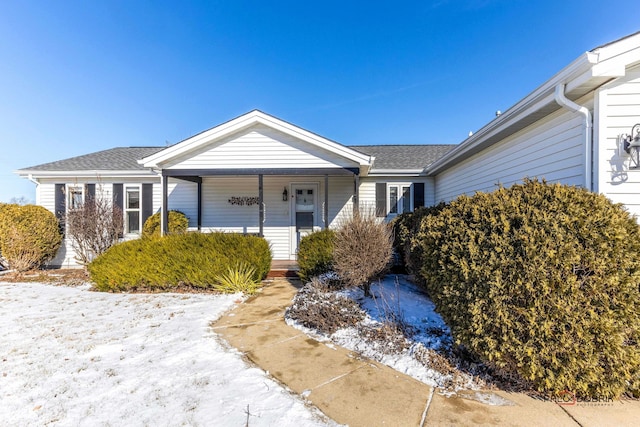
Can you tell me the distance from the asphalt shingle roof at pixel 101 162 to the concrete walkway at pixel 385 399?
8.45 meters

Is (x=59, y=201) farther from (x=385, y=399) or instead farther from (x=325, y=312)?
(x=385, y=399)

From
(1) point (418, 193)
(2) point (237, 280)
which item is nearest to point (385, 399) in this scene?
(2) point (237, 280)

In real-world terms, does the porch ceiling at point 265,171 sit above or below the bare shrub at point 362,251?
above

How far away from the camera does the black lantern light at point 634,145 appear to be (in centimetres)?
309

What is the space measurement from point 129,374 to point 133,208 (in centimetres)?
818

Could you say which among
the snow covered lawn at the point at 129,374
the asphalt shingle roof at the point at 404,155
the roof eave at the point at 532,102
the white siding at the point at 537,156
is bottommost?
the snow covered lawn at the point at 129,374

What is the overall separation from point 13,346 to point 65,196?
7759 millimetres

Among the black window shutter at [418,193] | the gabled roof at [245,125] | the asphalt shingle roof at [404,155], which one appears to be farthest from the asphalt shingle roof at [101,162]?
the black window shutter at [418,193]

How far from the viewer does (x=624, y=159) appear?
3184 mm

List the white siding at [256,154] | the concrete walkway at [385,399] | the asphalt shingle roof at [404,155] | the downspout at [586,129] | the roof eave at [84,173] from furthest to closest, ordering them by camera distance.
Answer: the asphalt shingle roof at [404,155]
the roof eave at [84,173]
the white siding at [256,154]
the downspout at [586,129]
the concrete walkway at [385,399]

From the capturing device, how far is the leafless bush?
7660 millimetres

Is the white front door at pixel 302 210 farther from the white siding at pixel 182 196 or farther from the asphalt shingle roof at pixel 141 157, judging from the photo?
the white siding at pixel 182 196

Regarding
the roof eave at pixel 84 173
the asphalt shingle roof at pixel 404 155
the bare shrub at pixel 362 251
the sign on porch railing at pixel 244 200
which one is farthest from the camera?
the asphalt shingle roof at pixel 404 155

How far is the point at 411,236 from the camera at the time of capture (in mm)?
5430
